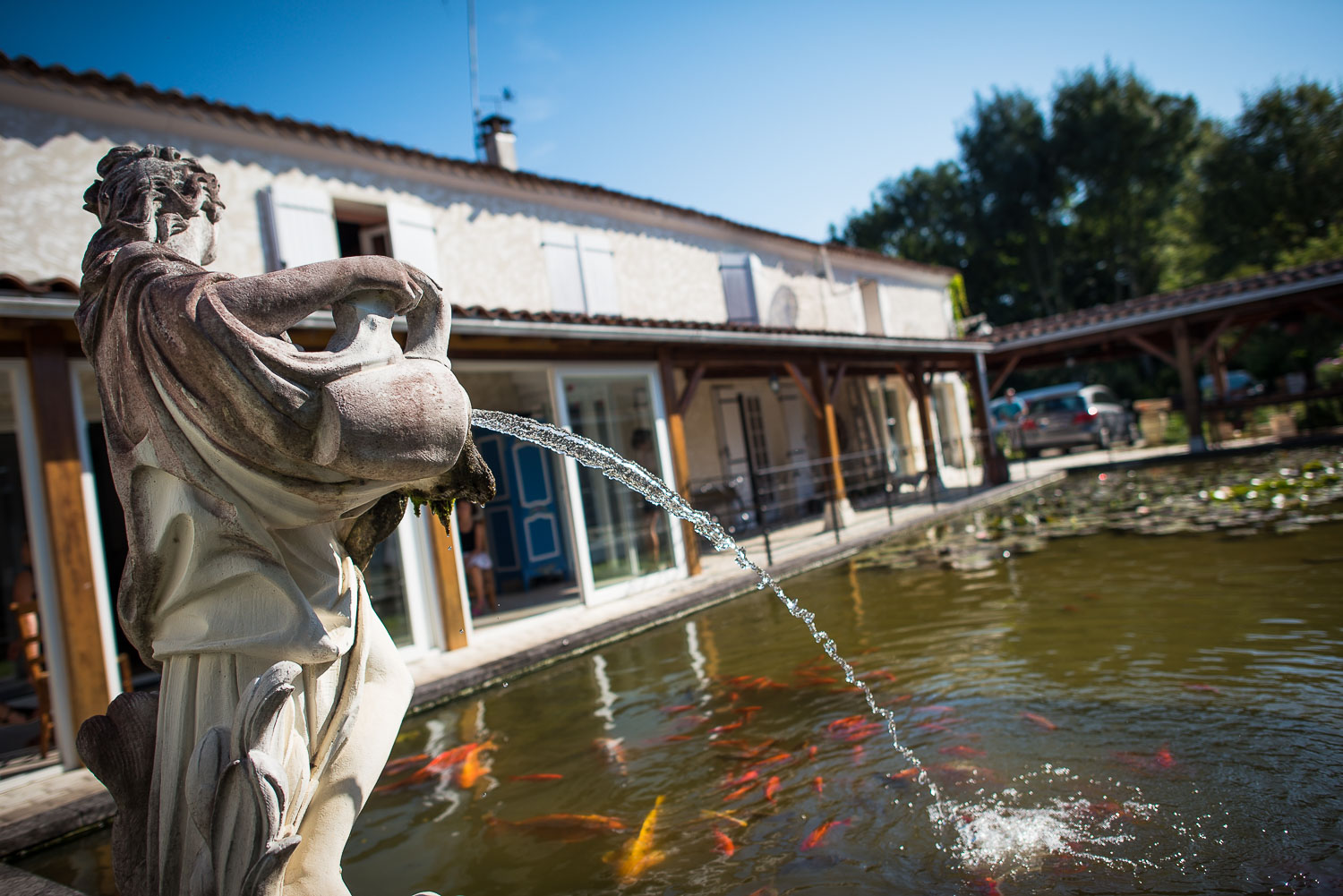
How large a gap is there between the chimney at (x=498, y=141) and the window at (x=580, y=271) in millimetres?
2201

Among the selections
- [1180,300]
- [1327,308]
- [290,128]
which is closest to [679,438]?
[290,128]

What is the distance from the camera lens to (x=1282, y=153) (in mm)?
31672

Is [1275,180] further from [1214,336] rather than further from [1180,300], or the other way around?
[1180,300]

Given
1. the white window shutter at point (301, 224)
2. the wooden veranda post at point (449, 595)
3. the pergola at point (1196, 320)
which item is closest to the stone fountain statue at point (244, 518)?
the wooden veranda post at point (449, 595)

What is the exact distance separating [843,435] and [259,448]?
55.4 feet

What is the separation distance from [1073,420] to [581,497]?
16841 millimetres

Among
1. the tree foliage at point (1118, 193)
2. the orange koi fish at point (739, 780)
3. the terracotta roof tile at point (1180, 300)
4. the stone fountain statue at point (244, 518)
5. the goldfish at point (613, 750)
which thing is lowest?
the orange koi fish at point (739, 780)

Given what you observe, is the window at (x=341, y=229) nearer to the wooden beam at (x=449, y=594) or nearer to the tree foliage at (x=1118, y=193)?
the wooden beam at (x=449, y=594)

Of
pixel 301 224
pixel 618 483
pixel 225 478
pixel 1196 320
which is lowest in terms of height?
pixel 618 483

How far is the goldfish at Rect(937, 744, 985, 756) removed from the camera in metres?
3.48

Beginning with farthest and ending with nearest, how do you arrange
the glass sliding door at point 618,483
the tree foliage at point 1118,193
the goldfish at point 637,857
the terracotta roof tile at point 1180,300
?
the tree foliage at point 1118,193
the terracotta roof tile at point 1180,300
the glass sliding door at point 618,483
the goldfish at point 637,857

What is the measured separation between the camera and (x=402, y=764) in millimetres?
4449

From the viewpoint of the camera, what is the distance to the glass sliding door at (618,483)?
9070 mm

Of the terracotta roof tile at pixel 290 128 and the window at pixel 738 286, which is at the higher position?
the terracotta roof tile at pixel 290 128
